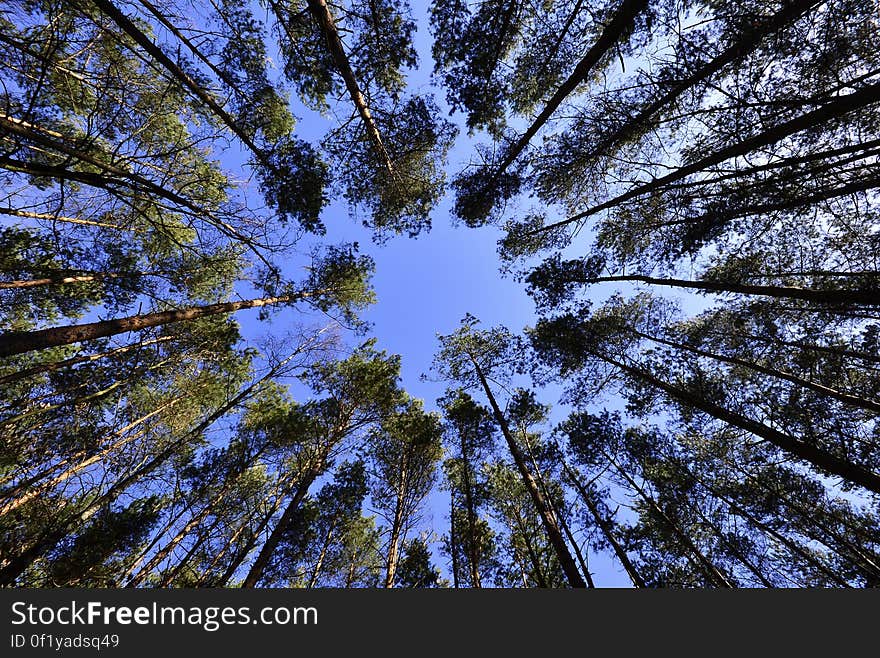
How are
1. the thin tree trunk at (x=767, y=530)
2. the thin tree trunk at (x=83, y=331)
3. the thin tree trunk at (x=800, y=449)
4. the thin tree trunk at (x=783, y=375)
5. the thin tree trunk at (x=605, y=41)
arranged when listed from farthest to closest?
the thin tree trunk at (x=767, y=530) → the thin tree trunk at (x=783, y=375) → the thin tree trunk at (x=605, y=41) → the thin tree trunk at (x=800, y=449) → the thin tree trunk at (x=83, y=331)

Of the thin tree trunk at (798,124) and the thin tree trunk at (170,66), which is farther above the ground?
the thin tree trunk at (170,66)

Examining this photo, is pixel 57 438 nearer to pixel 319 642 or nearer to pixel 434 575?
pixel 319 642

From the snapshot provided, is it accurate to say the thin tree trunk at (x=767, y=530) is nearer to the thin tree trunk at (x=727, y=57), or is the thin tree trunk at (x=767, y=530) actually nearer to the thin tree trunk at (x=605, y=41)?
the thin tree trunk at (x=727, y=57)

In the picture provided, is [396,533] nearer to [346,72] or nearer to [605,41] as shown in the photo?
[346,72]

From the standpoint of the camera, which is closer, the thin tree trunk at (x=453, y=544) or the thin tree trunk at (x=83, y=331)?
the thin tree trunk at (x=83, y=331)

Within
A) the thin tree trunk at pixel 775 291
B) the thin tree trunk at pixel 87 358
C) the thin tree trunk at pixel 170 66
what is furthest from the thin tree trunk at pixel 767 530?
the thin tree trunk at pixel 87 358

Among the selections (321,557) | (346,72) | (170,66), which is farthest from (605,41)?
(321,557)

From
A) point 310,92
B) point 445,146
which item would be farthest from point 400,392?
point 310,92

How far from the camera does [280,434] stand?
9117mm

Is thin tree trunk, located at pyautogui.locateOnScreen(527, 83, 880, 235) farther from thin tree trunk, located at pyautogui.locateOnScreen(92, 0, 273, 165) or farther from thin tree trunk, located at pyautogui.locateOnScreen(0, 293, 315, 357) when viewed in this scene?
thin tree trunk, located at pyautogui.locateOnScreen(0, 293, 315, 357)

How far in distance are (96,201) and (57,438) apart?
5.59 metres

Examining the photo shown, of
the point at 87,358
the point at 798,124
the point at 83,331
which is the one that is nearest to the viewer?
the point at 83,331

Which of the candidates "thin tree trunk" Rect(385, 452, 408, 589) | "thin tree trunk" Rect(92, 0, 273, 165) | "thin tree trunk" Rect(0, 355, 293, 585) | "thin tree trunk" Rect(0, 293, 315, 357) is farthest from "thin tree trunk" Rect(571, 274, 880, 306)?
"thin tree trunk" Rect(0, 355, 293, 585)

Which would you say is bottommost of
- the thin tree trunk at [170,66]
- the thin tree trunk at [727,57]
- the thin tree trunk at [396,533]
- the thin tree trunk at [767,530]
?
the thin tree trunk at [767,530]
